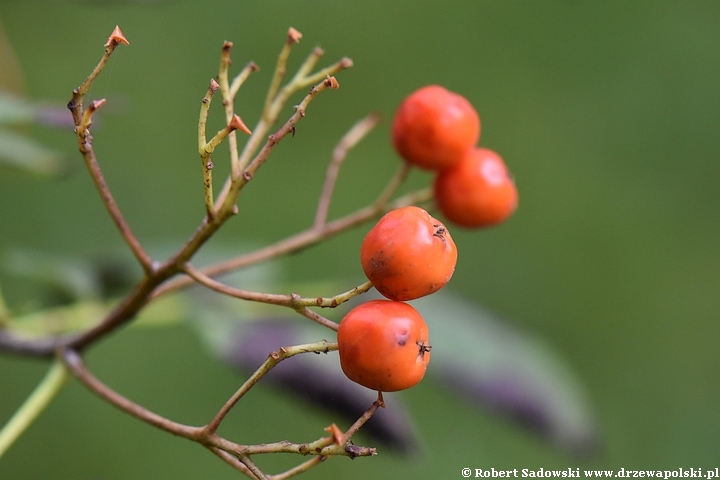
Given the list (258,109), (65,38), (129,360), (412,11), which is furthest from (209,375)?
(412,11)

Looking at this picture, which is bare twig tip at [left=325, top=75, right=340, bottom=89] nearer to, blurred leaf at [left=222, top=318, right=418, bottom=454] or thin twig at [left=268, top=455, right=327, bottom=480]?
thin twig at [left=268, top=455, right=327, bottom=480]

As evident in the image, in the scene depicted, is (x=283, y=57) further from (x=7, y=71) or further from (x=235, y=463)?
(x=7, y=71)

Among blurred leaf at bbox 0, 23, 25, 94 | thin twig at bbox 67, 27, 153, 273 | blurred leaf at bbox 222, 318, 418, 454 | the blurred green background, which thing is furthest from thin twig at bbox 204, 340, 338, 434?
the blurred green background

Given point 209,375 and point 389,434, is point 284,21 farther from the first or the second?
point 389,434

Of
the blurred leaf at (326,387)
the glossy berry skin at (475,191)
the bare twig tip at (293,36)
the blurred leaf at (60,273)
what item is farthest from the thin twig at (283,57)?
the blurred leaf at (60,273)

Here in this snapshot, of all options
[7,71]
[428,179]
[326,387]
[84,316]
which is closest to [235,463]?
[326,387]

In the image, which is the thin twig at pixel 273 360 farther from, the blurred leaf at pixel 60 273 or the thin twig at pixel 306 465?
the blurred leaf at pixel 60 273

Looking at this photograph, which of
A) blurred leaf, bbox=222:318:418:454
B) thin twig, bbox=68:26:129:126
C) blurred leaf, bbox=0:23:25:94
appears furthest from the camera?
blurred leaf, bbox=0:23:25:94
